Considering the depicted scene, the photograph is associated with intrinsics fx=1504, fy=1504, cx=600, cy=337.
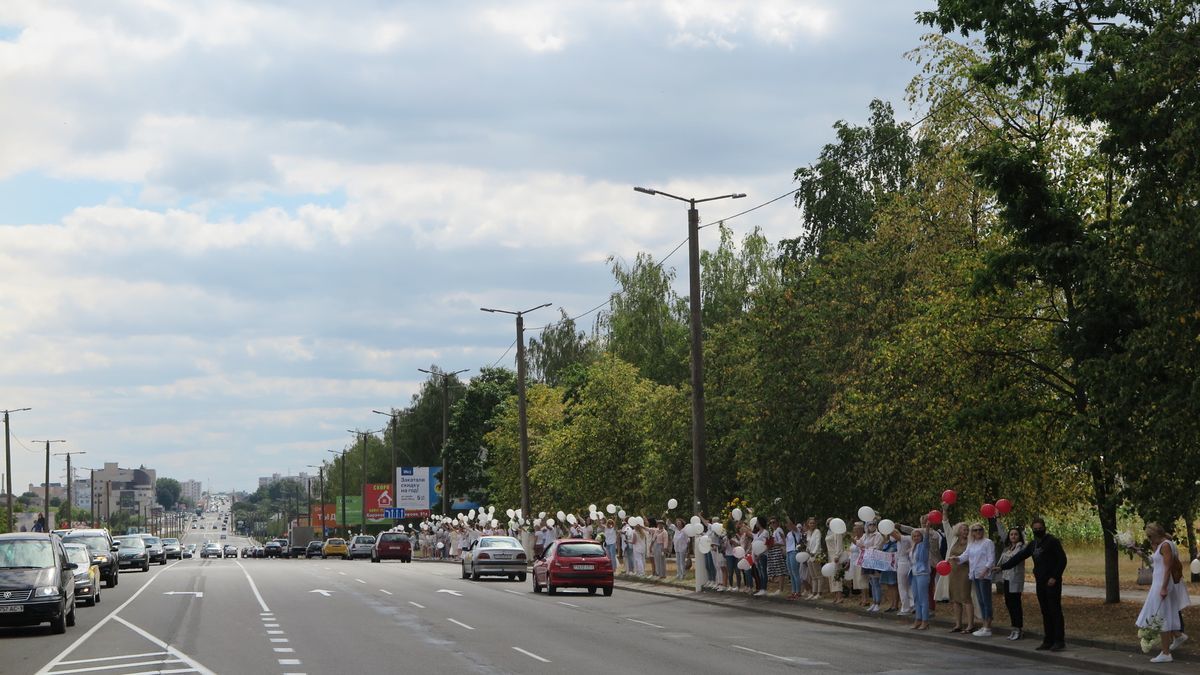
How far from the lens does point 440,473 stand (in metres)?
104

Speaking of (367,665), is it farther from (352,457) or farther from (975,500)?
(352,457)

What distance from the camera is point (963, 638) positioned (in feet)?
73.2

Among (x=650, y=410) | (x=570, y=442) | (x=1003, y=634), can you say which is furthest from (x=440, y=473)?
(x=1003, y=634)

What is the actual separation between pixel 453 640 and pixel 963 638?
24.8ft

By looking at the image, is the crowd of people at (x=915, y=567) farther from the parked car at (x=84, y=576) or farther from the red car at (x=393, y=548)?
the red car at (x=393, y=548)

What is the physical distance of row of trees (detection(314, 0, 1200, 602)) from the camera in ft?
62.8

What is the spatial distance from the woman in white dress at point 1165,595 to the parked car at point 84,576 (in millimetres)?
22626

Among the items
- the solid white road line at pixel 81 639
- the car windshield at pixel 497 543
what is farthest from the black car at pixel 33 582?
the car windshield at pixel 497 543

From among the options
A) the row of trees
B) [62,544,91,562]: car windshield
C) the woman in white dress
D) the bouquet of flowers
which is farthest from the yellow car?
the woman in white dress

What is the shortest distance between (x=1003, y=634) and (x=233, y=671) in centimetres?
1150

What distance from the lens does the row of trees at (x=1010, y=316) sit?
19156mm

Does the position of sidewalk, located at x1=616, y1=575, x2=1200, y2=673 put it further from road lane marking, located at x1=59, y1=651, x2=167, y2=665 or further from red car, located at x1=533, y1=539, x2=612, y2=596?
road lane marking, located at x1=59, y1=651, x2=167, y2=665

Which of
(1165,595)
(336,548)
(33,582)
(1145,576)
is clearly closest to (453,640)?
(33,582)

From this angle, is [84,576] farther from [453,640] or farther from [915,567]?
[915,567]
